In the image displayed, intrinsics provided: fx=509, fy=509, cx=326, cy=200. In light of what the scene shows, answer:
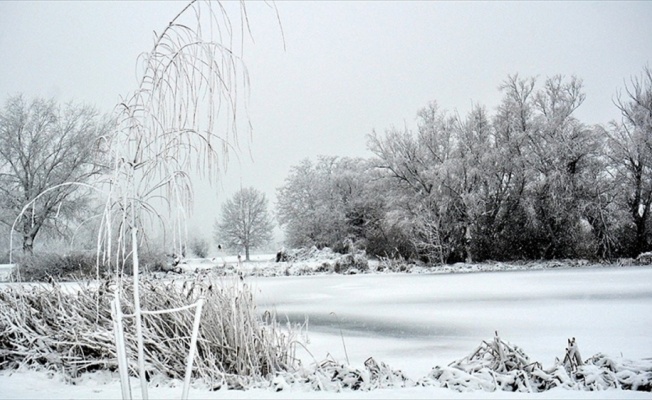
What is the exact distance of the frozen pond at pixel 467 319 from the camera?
4121 millimetres

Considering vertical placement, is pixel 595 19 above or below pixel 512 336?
above

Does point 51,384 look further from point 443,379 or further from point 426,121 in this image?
point 426,121

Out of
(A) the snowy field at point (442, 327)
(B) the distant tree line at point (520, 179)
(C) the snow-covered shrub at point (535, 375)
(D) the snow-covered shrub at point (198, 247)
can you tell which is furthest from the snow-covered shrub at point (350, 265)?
(D) the snow-covered shrub at point (198, 247)

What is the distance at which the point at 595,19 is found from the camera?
610 inches

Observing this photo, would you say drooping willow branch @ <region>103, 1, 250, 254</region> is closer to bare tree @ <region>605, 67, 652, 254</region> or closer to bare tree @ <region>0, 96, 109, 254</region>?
bare tree @ <region>0, 96, 109, 254</region>

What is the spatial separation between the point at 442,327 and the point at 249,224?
92.2ft

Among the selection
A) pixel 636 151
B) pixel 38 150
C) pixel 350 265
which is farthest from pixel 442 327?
pixel 38 150

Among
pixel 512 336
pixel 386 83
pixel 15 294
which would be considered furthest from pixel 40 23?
pixel 386 83

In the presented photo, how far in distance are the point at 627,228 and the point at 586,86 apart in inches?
239

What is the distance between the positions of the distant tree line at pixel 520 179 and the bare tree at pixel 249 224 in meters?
11.3

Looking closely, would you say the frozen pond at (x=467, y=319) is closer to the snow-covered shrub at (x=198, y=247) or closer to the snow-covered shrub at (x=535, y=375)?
the snow-covered shrub at (x=535, y=375)

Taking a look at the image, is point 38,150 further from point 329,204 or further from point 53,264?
point 329,204

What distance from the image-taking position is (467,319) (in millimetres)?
6008

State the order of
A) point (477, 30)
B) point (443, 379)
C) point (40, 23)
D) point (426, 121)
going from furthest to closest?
point (477, 30) → point (426, 121) → point (40, 23) → point (443, 379)
